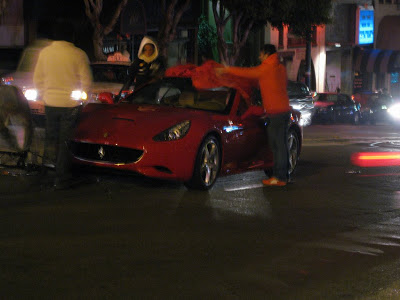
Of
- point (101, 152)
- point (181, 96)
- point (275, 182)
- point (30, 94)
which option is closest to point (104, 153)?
point (101, 152)

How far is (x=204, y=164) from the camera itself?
9.75 meters

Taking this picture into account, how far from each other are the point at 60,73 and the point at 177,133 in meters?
1.52

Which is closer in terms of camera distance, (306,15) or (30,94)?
(30,94)

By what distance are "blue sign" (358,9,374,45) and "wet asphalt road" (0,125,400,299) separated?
42.3 meters

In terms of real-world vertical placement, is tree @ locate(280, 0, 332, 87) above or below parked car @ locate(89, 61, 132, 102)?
above

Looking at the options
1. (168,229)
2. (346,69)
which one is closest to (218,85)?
(168,229)

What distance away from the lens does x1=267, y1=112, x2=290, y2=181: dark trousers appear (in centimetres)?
1077

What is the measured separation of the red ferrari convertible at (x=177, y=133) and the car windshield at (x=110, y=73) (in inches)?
228

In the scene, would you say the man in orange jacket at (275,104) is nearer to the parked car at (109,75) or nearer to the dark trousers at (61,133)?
the dark trousers at (61,133)

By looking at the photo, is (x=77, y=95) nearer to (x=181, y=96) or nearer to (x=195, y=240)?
(x=181, y=96)

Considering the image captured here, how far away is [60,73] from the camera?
31.7 ft

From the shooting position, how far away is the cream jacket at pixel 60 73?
9609mm

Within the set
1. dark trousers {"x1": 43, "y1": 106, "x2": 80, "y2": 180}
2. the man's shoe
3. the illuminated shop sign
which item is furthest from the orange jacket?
the illuminated shop sign

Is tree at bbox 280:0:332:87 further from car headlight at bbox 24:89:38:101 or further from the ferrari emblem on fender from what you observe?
the ferrari emblem on fender
